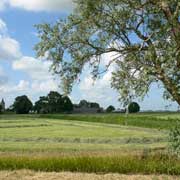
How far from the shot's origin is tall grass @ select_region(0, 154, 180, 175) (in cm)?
1741

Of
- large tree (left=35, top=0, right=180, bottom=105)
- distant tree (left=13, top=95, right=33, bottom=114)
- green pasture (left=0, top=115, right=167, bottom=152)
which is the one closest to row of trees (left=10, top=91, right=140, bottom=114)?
distant tree (left=13, top=95, right=33, bottom=114)

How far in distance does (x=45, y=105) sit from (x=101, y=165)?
10470cm

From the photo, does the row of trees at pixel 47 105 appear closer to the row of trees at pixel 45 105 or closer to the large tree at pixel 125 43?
the row of trees at pixel 45 105

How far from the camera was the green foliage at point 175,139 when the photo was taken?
63.6 ft

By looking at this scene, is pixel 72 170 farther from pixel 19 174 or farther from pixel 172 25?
pixel 172 25

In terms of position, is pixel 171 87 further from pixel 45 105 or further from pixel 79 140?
pixel 45 105

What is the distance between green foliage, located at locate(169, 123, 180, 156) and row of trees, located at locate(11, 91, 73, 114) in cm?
9485

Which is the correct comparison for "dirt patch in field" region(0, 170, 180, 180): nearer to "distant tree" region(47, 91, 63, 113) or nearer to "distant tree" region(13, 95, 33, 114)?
"distant tree" region(47, 91, 63, 113)

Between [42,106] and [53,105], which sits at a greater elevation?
[53,105]

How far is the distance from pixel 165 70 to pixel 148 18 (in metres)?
3.40

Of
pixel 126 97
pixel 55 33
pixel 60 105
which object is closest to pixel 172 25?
pixel 126 97

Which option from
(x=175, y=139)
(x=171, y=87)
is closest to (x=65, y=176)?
(x=171, y=87)

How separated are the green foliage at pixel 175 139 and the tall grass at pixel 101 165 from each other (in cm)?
41

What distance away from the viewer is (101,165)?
17.9 meters
